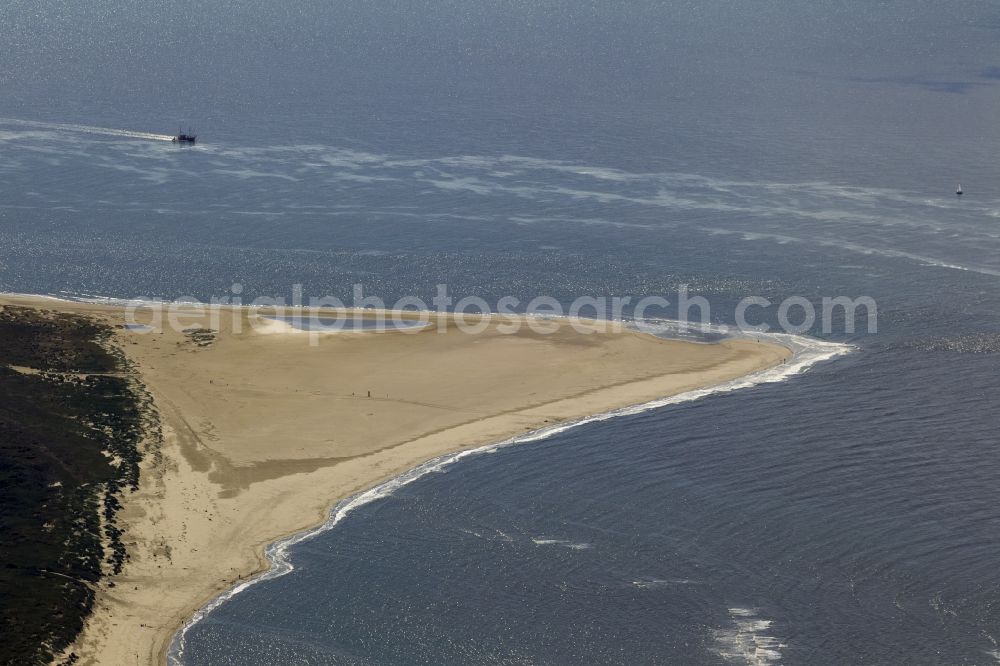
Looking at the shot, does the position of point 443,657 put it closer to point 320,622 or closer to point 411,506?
point 320,622

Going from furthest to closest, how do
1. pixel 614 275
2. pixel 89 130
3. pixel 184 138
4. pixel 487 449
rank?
pixel 89 130 < pixel 184 138 < pixel 614 275 < pixel 487 449

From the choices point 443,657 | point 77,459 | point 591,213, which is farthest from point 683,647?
point 591,213

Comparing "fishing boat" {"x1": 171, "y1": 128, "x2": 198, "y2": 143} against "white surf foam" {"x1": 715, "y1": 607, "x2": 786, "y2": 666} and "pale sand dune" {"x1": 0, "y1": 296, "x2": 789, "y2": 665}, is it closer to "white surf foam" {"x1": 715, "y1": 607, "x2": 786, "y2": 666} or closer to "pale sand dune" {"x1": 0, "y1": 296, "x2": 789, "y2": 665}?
"pale sand dune" {"x1": 0, "y1": 296, "x2": 789, "y2": 665}

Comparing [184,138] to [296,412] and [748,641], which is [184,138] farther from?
[748,641]

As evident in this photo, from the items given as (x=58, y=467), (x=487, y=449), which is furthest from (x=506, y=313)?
(x=58, y=467)

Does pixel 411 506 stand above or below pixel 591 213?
below
